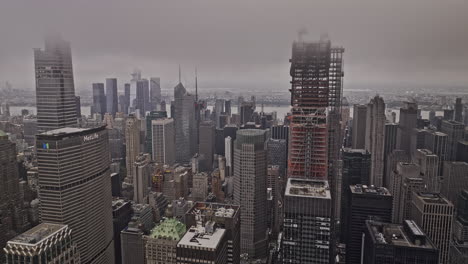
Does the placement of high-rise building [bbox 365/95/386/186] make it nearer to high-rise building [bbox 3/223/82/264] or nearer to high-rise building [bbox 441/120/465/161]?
high-rise building [bbox 441/120/465/161]

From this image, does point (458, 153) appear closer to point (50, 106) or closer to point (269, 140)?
point (269, 140)

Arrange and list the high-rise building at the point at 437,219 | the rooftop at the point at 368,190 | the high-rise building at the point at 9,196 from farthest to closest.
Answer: the rooftop at the point at 368,190
the high-rise building at the point at 437,219
the high-rise building at the point at 9,196

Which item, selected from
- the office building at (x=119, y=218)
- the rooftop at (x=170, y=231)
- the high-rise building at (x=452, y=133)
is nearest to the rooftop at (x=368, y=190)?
the high-rise building at (x=452, y=133)

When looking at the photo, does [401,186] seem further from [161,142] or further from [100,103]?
[100,103]

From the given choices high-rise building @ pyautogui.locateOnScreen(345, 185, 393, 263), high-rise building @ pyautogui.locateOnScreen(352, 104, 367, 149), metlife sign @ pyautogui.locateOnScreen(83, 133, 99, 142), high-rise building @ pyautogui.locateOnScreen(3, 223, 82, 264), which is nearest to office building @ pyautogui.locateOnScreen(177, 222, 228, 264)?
high-rise building @ pyautogui.locateOnScreen(3, 223, 82, 264)

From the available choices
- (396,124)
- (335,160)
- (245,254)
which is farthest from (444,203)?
(245,254)

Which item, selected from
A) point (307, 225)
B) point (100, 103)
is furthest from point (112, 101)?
point (307, 225)

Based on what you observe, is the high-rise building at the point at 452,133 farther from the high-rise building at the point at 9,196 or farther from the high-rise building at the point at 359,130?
the high-rise building at the point at 9,196
